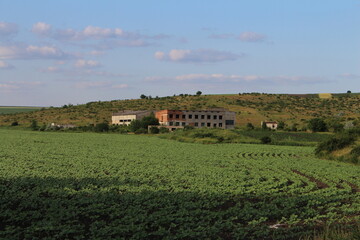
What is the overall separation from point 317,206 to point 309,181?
7.39 meters

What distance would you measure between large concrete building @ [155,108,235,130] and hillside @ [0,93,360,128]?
15.3m

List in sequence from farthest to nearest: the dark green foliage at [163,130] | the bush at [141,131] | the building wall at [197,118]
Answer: the building wall at [197,118] < the bush at [141,131] < the dark green foliage at [163,130]

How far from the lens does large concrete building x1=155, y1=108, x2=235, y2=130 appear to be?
4218 inches

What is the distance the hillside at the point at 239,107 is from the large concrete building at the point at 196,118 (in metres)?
15.3

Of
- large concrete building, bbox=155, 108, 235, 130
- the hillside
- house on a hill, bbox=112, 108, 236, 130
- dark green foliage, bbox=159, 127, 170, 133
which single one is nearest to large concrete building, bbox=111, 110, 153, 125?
house on a hill, bbox=112, 108, 236, 130

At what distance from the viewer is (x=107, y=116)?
484 feet

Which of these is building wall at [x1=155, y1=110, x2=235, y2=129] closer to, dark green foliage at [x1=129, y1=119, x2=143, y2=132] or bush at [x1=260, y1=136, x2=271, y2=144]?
dark green foliage at [x1=129, y1=119, x2=143, y2=132]

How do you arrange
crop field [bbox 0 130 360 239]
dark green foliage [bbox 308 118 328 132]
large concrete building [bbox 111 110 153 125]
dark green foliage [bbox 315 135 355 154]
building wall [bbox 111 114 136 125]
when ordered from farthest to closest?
building wall [bbox 111 114 136 125]
large concrete building [bbox 111 110 153 125]
dark green foliage [bbox 308 118 328 132]
dark green foliage [bbox 315 135 355 154]
crop field [bbox 0 130 360 239]

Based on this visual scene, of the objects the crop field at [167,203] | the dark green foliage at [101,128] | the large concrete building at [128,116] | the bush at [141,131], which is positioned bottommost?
the bush at [141,131]

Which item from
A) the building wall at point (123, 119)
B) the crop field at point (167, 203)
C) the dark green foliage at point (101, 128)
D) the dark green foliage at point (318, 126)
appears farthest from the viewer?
the building wall at point (123, 119)

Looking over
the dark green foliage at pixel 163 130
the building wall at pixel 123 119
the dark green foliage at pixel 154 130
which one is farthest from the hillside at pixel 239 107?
the dark green foliage at pixel 154 130

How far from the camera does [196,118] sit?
367 ft

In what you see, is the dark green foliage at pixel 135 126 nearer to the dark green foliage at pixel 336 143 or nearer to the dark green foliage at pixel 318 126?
the dark green foliage at pixel 318 126

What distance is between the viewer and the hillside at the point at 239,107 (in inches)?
5482
